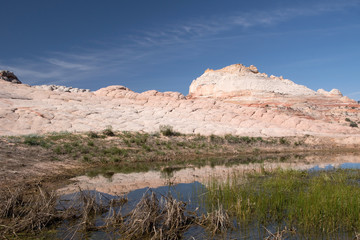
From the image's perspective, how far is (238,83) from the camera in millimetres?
89938

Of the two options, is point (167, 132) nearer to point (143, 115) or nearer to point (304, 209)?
point (143, 115)

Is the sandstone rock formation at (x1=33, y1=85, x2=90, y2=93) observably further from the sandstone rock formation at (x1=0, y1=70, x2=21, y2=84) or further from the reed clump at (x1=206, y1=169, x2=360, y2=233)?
the reed clump at (x1=206, y1=169, x2=360, y2=233)

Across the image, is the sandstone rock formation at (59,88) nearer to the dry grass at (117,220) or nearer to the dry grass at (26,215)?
the dry grass at (26,215)

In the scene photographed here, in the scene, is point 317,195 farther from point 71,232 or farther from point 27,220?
point 27,220

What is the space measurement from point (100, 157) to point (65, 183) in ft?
27.8

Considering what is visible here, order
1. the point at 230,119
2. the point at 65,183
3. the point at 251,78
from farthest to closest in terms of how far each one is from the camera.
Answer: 1. the point at 251,78
2. the point at 230,119
3. the point at 65,183

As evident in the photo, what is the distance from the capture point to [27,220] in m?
7.56

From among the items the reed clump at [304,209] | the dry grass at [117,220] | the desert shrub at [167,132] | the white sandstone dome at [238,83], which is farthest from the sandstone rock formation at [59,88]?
the reed clump at [304,209]

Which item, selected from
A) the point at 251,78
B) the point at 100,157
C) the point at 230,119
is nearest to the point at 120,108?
the point at 230,119

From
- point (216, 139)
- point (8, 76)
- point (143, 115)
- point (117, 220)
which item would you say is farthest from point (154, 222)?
point (8, 76)

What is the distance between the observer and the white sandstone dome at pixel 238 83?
85188 mm

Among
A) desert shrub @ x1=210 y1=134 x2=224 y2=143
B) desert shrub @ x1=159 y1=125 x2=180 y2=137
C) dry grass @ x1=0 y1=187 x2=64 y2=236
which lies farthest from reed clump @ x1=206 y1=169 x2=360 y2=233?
desert shrub @ x1=159 y1=125 x2=180 y2=137

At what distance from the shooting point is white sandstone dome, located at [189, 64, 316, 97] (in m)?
85.2

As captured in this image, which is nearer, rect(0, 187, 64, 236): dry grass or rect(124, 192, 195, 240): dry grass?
rect(124, 192, 195, 240): dry grass
